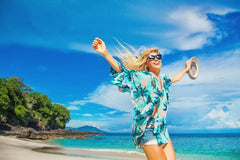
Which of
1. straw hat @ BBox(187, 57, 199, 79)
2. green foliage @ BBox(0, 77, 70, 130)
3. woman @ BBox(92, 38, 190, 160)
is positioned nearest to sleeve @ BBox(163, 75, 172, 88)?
woman @ BBox(92, 38, 190, 160)

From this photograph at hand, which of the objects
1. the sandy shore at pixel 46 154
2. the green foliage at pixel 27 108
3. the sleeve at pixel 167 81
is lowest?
the sandy shore at pixel 46 154

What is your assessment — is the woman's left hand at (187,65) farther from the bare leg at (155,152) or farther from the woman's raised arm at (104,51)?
the bare leg at (155,152)

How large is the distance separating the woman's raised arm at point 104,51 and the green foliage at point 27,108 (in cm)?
3076

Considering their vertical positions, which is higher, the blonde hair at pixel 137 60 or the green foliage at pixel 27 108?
the green foliage at pixel 27 108

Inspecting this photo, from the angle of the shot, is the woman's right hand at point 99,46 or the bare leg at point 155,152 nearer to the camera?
the bare leg at point 155,152

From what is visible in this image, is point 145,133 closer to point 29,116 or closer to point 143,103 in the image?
point 143,103

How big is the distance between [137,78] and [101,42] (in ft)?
1.79

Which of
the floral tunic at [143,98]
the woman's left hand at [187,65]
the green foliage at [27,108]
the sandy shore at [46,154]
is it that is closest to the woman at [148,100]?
the floral tunic at [143,98]

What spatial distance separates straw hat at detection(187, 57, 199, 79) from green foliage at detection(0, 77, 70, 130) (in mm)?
30433

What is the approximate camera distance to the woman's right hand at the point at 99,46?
9.12ft

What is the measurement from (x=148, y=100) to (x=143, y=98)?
0.06 metres

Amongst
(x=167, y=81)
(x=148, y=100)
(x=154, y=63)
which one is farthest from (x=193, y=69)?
(x=148, y=100)

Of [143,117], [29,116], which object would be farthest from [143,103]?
[29,116]

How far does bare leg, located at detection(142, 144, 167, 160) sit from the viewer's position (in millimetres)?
2546
